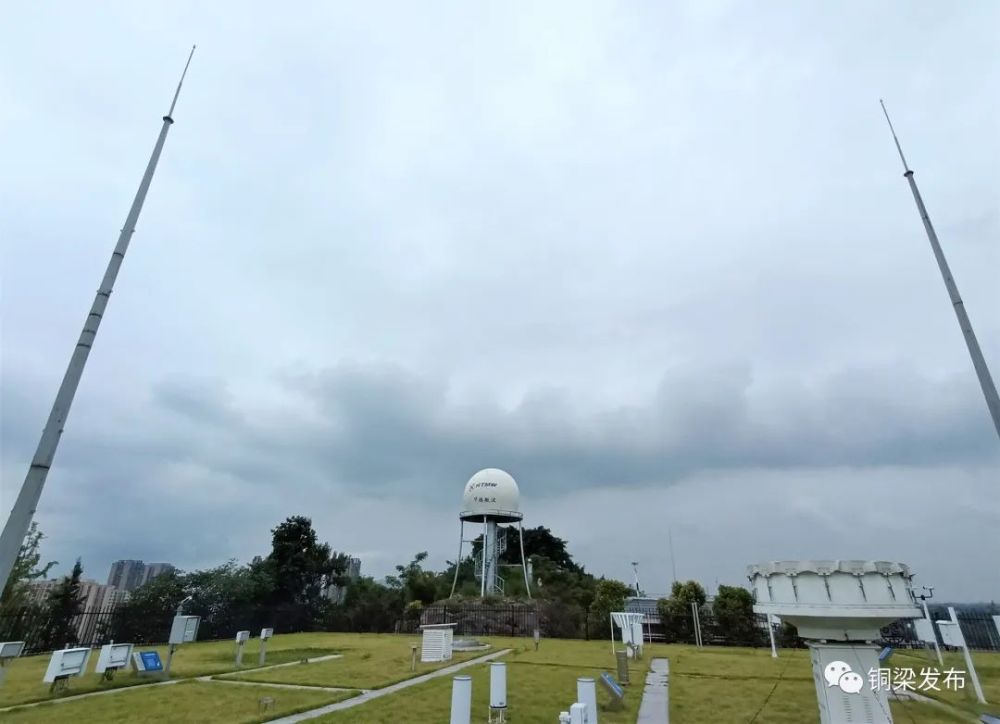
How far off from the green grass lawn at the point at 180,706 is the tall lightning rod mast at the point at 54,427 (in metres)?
7.20

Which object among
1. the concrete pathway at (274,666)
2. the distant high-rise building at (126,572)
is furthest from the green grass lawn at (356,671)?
the distant high-rise building at (126,572)

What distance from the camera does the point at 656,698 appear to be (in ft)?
44.9

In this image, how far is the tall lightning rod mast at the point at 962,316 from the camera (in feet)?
26.7

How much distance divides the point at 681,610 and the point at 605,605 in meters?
4.95

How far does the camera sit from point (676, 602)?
34.5 meters

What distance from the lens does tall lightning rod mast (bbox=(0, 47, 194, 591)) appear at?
18.7 ft

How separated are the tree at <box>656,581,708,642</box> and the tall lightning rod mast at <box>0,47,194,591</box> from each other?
3519cm

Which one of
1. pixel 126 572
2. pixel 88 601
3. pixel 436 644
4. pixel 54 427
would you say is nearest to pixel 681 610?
pixel 436 644

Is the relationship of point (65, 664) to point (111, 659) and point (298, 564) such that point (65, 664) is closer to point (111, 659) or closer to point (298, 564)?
point (111, 659)

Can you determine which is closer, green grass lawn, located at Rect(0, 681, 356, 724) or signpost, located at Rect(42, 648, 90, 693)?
green grass lawn, located at Rect(0, 681, 356, 724)

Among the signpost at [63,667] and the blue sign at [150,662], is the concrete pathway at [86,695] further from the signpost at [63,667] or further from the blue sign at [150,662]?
the blue sign at [150,662]

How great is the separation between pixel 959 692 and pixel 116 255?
20864 millimetres

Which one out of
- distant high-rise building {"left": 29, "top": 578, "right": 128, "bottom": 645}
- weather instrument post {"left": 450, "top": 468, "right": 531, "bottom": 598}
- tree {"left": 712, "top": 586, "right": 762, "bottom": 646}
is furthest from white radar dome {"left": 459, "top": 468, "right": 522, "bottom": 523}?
distant high-rise building {"left": 29, "top": 578, "right": 128, "bottom": 645}

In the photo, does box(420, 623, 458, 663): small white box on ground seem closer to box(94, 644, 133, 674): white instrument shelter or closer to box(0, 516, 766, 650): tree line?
box(94, 644, 133, 674): white instrument shelter
